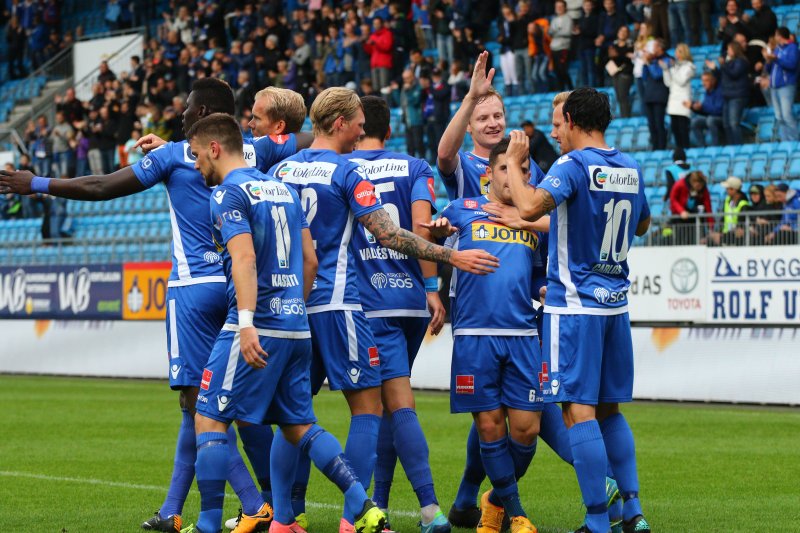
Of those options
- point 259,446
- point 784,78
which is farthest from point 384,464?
point 784,78

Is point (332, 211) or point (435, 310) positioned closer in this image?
point (332, 211)

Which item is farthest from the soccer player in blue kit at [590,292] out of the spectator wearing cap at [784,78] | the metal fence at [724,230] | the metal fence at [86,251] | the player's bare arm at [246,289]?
the metal fence at [86,251]

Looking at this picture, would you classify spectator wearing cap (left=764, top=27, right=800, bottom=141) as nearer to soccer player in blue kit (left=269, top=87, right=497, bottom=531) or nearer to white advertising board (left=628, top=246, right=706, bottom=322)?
A: white advertising board (left=628, top=246, right=706, bottom=322)

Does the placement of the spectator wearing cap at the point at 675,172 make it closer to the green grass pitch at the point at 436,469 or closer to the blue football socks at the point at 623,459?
the green grass pitch at the point at 436,469

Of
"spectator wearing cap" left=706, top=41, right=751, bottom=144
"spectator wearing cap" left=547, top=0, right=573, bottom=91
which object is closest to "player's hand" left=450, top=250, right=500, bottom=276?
"spectator wearing cap" left=706, top=41, right=751, bottom=144

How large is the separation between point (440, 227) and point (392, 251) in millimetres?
464

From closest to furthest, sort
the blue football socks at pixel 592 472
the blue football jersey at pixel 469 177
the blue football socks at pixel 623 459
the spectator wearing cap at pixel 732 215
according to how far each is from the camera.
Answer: the blue football socks at pixel 592 472
the blue football socks at pixel 623 459
the blue football jersey at pixel 469 177
the spectator wearing cap at pixel 732 215

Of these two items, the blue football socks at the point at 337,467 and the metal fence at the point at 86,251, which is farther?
the metal fence at the point at 86,251

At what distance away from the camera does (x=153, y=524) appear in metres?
7.48

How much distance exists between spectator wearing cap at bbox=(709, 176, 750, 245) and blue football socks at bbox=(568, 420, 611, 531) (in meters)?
10.6

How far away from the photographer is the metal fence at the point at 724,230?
16.5 meters

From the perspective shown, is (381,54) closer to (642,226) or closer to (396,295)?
(396,295)

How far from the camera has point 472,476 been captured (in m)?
7.85

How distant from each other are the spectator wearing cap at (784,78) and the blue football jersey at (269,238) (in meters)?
14.1
